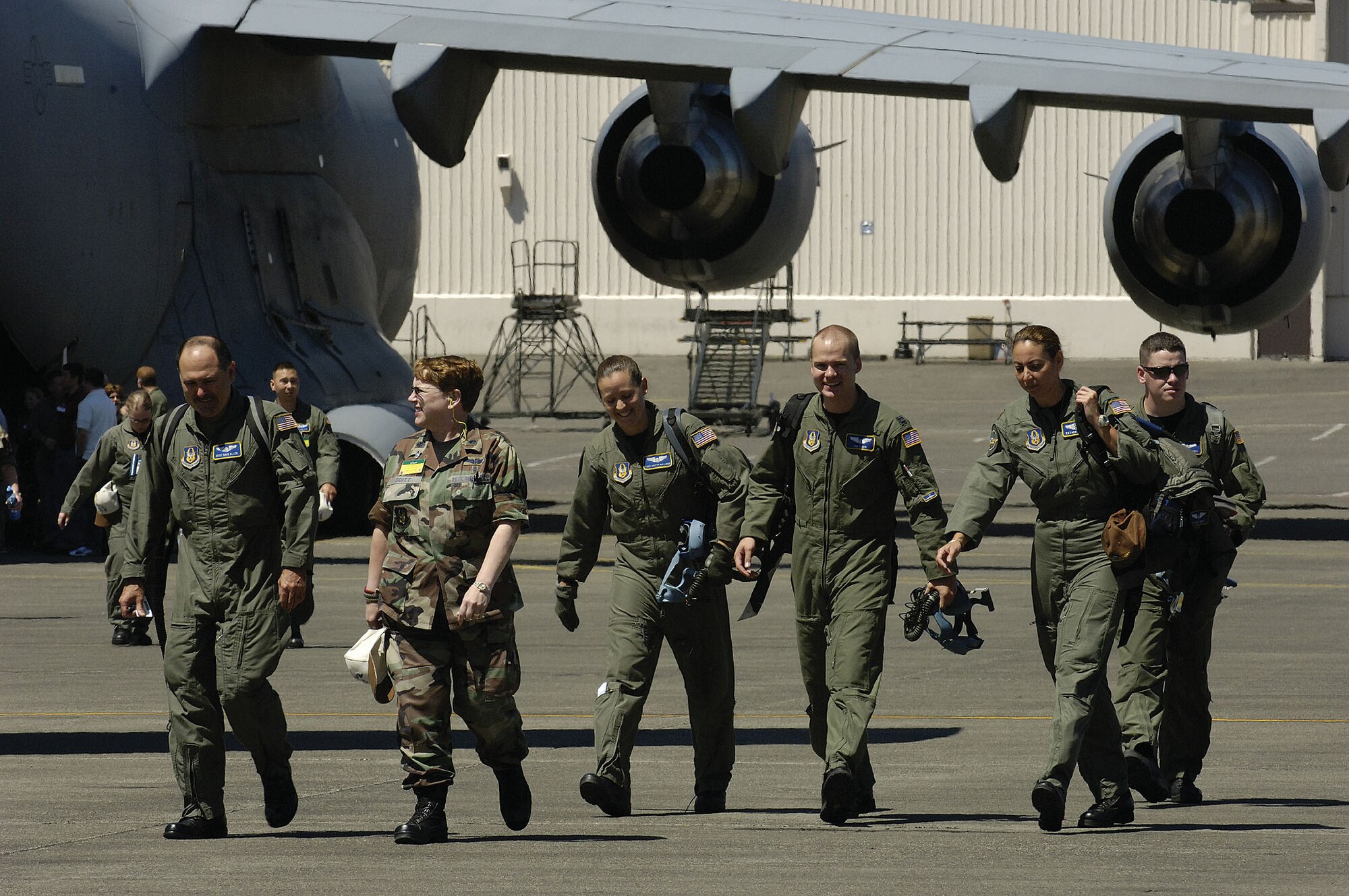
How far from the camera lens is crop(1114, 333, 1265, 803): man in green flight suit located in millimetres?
7723

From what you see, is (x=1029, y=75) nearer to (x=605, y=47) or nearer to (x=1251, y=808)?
(x=605, y=47)

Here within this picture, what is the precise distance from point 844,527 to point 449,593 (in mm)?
1654

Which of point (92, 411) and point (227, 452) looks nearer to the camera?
point (227, 452)

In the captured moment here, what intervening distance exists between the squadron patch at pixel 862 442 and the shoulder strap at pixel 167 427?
259 cm

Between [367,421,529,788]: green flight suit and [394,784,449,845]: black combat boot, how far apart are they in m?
0.07

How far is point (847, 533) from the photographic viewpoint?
7723 millimetres

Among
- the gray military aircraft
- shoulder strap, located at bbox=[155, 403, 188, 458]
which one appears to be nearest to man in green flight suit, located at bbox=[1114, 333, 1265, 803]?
shoulder strap, located at bbox=[155, 403, 188, 458]

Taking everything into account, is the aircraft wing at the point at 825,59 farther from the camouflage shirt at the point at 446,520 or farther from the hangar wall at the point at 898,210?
the hangar wall at the point at 898,210

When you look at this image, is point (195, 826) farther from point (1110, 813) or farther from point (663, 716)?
point (663, 716)

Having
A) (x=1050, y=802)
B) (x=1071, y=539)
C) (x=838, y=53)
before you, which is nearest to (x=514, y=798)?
(x=1050, y=802)

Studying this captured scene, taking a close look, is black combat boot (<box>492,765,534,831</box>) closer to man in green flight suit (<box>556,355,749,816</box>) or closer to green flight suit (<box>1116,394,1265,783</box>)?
man in green flight suit (<box>556,355,749,816</box>)

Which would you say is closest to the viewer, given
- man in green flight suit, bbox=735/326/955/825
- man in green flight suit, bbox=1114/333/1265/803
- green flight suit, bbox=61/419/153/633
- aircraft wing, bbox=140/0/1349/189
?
man in green flight suit, bbox=735/326/955/825

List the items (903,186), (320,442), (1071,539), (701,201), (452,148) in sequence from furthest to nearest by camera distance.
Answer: (903,186) → (701,201) → (452,148) → (320,442) → (1071,539)

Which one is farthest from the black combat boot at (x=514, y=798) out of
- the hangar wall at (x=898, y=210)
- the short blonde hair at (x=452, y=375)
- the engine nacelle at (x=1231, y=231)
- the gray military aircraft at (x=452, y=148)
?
the hangar wall at (x=898, y=210)
